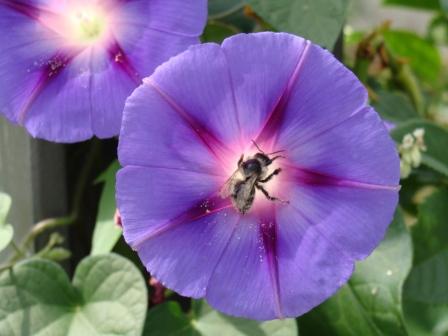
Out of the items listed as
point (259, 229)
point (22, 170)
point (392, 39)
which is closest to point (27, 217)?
point (22, 170)

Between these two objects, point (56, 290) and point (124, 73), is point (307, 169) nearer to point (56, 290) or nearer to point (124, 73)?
point (124, 73)

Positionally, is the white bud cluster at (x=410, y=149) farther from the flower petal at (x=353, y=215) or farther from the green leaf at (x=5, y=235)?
the green leaf at (x=5, y=235)

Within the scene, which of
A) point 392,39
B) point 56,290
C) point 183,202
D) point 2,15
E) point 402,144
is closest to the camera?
point 183,202

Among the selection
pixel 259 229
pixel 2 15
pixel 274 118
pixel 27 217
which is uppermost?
pixel 2 15

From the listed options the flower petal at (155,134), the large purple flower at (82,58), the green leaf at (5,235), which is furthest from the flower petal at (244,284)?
the green leaf at (5,235)

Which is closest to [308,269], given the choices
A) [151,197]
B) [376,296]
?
[151,197]

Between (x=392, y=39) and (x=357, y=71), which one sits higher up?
(x=357, y=71)

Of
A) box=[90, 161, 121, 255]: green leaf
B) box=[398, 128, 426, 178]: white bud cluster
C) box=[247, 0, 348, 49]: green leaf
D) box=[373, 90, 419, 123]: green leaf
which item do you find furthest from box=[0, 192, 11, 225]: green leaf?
box=[373, 90, 419, 123]: green leaf
